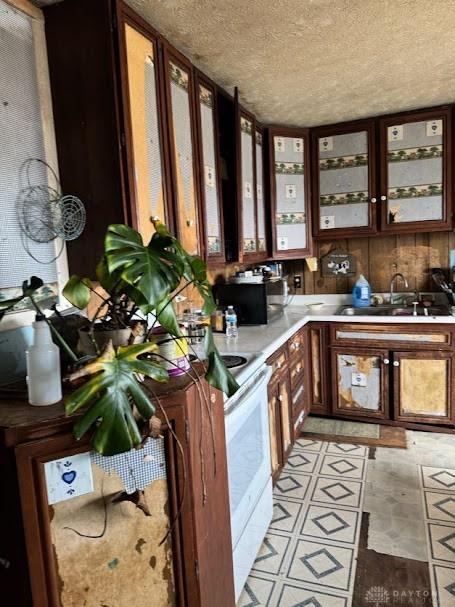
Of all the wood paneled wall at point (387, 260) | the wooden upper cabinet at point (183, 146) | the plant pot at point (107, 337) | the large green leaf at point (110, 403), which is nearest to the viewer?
the large green leaf at point (110, 403)

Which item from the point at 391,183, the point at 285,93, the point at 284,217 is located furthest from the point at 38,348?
the point at 391,183

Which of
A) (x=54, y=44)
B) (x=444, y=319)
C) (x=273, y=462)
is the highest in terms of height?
(x=54, y=44)

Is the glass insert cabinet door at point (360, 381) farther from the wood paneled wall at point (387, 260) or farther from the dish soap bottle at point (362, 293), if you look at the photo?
the wood paneled wall at point (387, 260)

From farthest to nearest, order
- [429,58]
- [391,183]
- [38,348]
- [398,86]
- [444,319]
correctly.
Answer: [391,183], [444,319], [398,86], [429,58], [38,348]

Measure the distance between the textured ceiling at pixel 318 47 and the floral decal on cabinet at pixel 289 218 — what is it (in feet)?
2.42

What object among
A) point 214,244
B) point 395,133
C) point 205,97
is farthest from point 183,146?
point 395,133

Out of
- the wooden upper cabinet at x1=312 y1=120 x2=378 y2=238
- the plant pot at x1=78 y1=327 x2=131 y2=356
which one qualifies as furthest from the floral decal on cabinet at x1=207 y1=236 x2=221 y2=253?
the wooden upper cabinet at x1=312 y1=120 x2=378 y2=238

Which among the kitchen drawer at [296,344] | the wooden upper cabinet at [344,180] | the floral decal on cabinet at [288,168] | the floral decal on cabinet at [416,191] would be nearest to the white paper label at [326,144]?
the wooden upper cabinet at [344,180]

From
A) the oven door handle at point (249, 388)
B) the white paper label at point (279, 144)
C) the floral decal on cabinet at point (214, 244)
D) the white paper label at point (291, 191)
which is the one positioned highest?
the white paper label at point (279, 144)

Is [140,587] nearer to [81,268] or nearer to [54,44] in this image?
[81,268]

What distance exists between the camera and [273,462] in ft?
7.41

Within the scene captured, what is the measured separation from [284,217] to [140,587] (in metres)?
2.62

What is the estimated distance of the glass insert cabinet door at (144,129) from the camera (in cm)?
158

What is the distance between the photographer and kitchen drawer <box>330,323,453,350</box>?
2900mm
